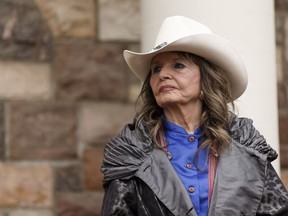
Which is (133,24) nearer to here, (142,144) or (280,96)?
(280,96)

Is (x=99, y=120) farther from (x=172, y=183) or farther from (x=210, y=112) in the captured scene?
(x=172, y=183)

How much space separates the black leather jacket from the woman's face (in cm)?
16

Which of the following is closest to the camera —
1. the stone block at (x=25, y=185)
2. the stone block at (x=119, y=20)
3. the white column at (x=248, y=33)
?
the white column at (x=248, y=33)

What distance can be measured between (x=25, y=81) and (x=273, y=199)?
7.12 ft

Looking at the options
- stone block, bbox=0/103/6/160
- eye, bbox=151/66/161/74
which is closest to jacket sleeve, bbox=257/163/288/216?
eye, bbox=151/66/161/74

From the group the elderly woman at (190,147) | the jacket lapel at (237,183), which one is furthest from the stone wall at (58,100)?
the jacket lapel at (237,183)

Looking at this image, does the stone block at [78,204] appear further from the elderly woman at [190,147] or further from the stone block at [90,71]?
the elderly woman at [190,147]

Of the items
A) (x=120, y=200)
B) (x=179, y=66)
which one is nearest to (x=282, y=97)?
(x=179, y=66)

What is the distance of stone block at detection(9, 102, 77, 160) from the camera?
216 inches

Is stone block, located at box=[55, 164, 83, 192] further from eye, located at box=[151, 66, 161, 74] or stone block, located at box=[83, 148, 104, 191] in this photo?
eye, located at box=[151, 66, 161, 74]

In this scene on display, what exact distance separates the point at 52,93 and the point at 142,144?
1904 millimetres

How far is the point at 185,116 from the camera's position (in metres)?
3.80

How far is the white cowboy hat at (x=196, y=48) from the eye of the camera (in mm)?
3764

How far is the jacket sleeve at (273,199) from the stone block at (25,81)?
6.83ft
